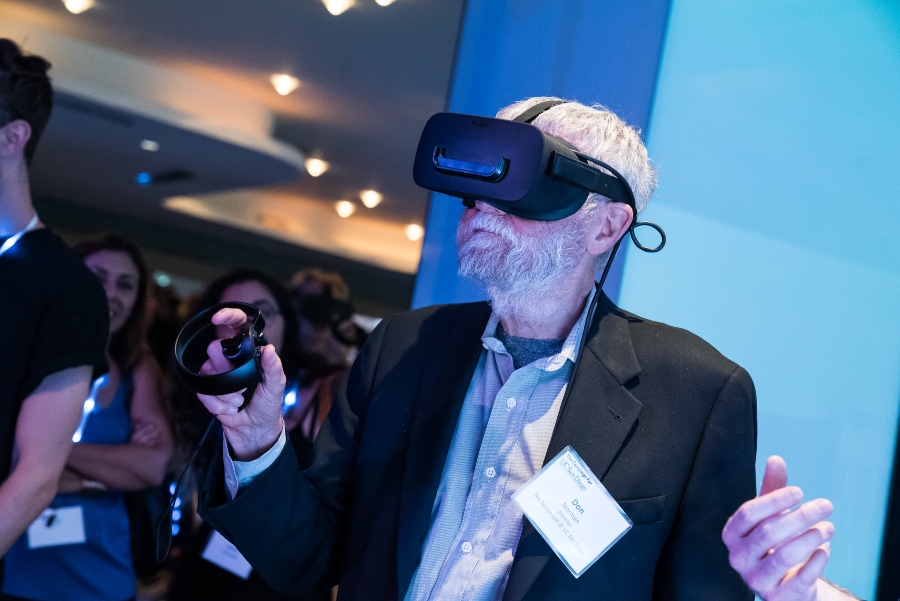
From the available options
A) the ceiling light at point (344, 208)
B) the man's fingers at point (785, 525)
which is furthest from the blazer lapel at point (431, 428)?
the ceiling light at point (344, 208)

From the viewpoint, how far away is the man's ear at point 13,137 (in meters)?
1.68

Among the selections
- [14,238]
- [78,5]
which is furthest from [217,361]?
[78,5]

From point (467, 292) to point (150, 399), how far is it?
1205 mm

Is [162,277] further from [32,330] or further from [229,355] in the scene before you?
[229,355]

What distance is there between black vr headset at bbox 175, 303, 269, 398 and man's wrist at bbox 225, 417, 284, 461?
66mm

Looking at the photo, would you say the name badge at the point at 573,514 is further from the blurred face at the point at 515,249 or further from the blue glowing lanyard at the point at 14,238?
the blue glowing lanyard at the point at 14,238

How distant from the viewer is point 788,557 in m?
0.94

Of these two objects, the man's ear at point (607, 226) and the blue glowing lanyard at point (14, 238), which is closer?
the man's ear at point (607, 226)

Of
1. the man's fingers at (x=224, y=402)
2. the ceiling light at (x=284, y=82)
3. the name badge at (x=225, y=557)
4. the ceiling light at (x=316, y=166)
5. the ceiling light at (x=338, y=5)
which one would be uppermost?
the ceiling light at (x=338, y=5)

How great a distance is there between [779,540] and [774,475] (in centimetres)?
8

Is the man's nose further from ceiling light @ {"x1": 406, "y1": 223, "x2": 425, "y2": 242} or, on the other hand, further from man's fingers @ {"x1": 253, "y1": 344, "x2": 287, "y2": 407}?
ceiling light @ {"x1": 406, "y1": 223, "x2": 425, "y2": 242}

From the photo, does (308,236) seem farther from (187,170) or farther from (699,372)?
(699,372)

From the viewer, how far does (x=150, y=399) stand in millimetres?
2531

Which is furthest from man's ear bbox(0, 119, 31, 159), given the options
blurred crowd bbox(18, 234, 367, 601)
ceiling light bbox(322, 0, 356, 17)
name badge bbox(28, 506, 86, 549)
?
ceiling light bbox(322, 0, 356, 17)
